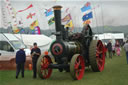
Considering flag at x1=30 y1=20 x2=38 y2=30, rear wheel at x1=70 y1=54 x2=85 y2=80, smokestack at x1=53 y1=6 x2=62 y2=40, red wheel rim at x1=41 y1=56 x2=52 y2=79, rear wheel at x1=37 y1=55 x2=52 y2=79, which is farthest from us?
flag at x1=30 y1=20 x2=38 y2=30

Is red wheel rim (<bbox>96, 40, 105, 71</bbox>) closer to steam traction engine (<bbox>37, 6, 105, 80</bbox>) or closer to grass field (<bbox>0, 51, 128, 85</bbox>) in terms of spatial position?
steam traction engine (<bbox>37, 6, 105, 80</bbox>)

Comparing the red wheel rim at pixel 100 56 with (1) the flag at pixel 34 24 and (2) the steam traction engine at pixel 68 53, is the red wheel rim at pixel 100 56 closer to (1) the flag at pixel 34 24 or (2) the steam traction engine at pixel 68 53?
(2) the steam traction engine at pixel 68 53

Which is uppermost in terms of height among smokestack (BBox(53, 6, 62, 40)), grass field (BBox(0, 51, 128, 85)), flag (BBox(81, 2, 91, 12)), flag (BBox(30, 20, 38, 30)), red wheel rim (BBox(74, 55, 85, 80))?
flag (BBox(81, 2, 91, 12))

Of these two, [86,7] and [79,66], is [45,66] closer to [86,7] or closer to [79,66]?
[79,66]

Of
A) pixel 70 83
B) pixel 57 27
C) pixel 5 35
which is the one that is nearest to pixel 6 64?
pixel 5 35

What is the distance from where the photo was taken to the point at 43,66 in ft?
26.5

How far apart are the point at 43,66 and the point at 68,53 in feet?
3.61

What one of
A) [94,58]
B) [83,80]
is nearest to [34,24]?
[94,58]

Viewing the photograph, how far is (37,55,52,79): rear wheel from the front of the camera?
25.7 feet

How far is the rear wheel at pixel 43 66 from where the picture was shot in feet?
25.7

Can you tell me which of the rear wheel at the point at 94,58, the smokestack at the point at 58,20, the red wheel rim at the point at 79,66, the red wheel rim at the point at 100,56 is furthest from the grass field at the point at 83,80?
the smokestack at the point at 58,20

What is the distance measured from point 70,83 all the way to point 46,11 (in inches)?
1028

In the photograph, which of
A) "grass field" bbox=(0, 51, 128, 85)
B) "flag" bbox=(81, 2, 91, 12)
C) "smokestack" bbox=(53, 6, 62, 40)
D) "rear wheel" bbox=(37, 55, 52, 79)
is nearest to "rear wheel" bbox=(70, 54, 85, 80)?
"grass field" bbox=(0, 51, 128, 85)

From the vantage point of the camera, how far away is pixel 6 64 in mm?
11539
